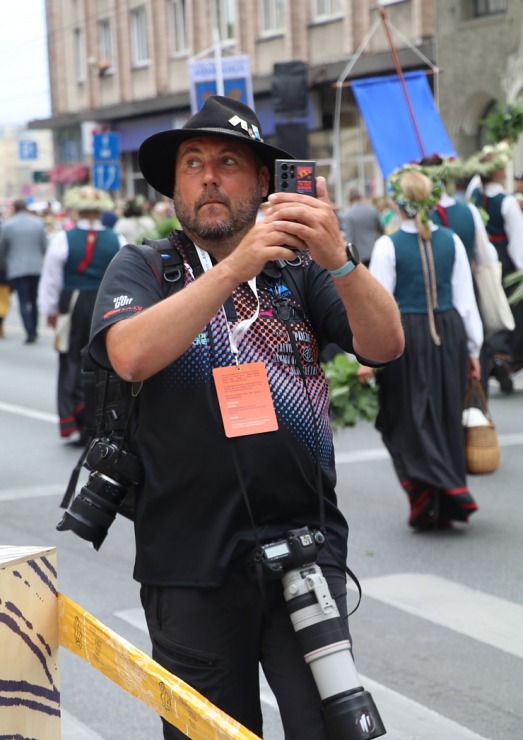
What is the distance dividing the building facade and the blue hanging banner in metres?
0.22

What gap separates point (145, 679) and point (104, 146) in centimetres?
2623

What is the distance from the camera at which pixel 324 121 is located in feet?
106

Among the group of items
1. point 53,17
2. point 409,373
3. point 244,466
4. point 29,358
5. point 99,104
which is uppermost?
point 53,17

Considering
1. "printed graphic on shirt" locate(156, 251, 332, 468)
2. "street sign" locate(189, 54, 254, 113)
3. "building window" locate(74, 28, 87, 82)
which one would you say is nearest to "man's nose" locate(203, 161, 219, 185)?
"printed graphic on shirt" locate(156, 251, 332, 468)

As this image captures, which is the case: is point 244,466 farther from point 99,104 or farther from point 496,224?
point 99,104

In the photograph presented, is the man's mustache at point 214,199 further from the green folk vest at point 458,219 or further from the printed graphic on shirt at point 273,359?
the green folk vest at point 458,219

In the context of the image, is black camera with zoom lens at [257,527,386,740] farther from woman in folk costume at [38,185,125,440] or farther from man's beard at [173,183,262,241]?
woman in folk costume at [38,185,125,440]

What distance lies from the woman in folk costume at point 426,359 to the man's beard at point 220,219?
4.29 m

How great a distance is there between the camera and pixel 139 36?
135 feet

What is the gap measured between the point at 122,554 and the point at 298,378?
4325 millimetres

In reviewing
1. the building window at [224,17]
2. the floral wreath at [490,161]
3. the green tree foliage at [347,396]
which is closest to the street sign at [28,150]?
the building window at [224,17]

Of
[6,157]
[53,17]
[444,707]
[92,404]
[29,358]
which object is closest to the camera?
[92,404]

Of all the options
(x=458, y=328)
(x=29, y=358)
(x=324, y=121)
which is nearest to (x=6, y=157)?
(x=324, y=121)

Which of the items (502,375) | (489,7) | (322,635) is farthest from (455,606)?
(489,7)
